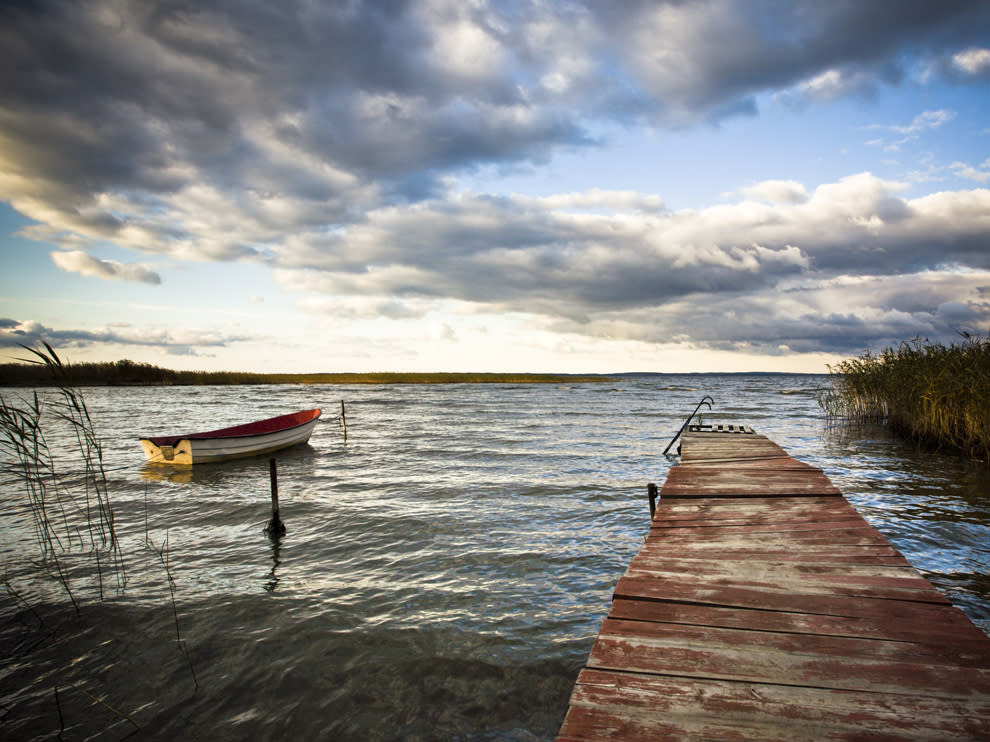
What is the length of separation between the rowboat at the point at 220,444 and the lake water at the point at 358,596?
52.1 inches

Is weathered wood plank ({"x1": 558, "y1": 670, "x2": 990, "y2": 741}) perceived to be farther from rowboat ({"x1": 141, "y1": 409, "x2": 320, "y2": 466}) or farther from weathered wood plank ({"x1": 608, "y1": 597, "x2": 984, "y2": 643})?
rowboat ({"x1": 141, "y1": 409, "x2": 320, "y2": 466})

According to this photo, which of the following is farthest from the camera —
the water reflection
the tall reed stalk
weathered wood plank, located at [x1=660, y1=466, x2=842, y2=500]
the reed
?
the reed

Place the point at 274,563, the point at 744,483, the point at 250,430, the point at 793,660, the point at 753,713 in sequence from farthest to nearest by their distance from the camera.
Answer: the point at 250,430 → the point at 744,483 → the point at 274,563 → the point at 793,660 → the point at 753,713

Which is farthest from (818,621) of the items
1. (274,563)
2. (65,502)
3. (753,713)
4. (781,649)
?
(65,502)

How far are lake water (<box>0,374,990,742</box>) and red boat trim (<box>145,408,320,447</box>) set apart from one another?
1585 millimetres

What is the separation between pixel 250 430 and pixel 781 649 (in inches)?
836

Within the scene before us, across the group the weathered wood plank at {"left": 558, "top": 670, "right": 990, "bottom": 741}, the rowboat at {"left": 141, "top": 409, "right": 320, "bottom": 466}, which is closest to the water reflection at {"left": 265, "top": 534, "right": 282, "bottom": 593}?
the weathered wood plank at {"left": 558, "top": 670, "right": 990, "bottom": 741}

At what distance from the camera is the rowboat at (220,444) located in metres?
17.4

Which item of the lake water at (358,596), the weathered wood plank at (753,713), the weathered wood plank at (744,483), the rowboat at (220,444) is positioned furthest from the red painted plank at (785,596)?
the rowboat at (220,444)

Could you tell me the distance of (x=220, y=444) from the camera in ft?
59.5

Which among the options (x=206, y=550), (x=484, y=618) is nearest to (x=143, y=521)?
(x=206, y=550)

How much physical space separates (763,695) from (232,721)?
4609 mm

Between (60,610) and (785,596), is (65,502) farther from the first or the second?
(785,596)

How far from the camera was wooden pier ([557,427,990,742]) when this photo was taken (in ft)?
8.71
